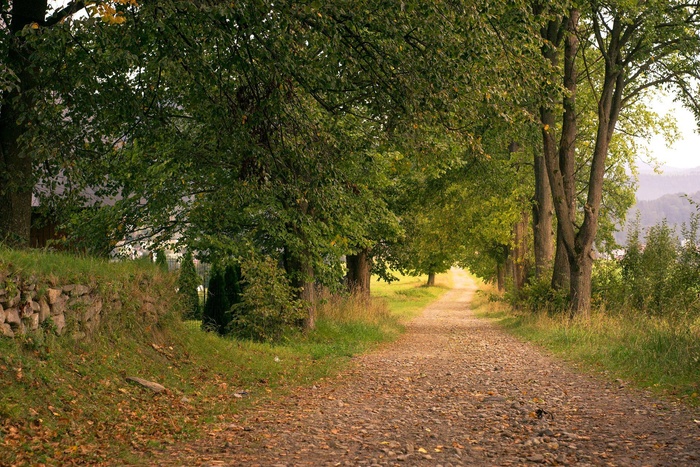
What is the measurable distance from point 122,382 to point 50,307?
133 centimetres

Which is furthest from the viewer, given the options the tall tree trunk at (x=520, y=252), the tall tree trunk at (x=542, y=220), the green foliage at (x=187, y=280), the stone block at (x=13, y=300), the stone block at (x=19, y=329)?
the tall tree trunk at (x=520, y=252)

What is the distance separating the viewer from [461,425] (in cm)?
885

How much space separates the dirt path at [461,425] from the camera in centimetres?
715

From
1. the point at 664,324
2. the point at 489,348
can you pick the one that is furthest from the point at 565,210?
the point at 664,324

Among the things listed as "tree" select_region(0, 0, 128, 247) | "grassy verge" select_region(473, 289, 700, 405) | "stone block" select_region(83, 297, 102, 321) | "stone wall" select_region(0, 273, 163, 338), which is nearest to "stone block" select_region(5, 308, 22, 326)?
"stone wall" select_region(0, 273, 163, 338)

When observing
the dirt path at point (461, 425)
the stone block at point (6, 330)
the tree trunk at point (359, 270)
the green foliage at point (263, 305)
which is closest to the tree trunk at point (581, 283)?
the dirt path at point (461, 425)

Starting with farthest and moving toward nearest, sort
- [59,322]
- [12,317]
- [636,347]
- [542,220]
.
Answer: [542,220] → [636,347] → [59,322] → [12,317]

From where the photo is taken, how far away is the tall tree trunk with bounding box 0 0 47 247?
12.2m

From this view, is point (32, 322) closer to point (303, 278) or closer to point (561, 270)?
point (303, 278)

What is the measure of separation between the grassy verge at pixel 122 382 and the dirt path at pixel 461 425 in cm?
62

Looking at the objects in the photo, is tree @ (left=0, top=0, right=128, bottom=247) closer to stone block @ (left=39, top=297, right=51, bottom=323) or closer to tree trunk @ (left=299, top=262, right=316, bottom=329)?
stone block @ (left=39, top=297, right=51, bottom=323)

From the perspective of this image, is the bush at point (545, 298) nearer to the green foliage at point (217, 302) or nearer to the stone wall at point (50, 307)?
the green foliage at point (217, 302)

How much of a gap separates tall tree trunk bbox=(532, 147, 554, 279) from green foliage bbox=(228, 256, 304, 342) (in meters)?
12.8

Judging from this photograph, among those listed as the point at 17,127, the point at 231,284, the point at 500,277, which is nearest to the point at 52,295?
the point at 17,127
